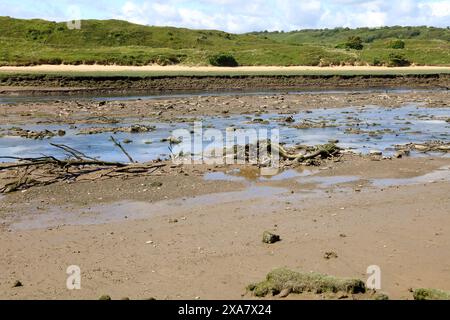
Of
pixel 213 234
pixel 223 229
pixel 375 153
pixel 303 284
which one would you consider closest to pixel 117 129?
pixel 375 153

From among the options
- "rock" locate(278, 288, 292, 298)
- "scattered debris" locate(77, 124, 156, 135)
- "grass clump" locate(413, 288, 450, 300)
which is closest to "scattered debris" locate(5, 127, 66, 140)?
"scattered debris" locate(77, 124, 156, 135)

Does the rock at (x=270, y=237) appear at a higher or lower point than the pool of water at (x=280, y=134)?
lower

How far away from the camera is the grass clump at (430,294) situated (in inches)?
291

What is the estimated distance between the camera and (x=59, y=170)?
52.0 ft

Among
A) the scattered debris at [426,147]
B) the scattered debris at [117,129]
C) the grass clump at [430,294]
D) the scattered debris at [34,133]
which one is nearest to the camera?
the grass clump at [430,294]

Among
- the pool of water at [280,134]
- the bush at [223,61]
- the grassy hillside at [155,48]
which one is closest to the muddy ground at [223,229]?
the pool of water at [280,134]

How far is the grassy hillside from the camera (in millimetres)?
71194

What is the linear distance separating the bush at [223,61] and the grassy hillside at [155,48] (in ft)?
2.86

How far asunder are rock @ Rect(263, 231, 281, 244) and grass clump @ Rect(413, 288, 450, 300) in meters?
3.11

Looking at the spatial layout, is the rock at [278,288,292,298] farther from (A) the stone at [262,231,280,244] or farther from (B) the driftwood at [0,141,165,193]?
(B) the driftwood at [0,141,165,193]

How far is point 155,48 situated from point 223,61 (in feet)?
53.1

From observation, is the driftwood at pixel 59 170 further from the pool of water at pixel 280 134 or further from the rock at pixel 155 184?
the pool of water at pixel 280 134

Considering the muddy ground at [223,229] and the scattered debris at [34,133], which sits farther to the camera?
the scattered debris at [34,133]

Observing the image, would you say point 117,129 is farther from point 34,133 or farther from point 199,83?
point 199,83
